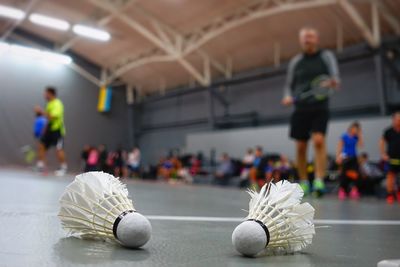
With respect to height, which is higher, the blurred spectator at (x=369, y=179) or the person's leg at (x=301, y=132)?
the person's leg at (x=301, y=132)

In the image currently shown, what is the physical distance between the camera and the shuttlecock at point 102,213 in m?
0.90

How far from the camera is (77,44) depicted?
18.0 m

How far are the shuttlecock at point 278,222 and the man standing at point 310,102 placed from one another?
120 inches

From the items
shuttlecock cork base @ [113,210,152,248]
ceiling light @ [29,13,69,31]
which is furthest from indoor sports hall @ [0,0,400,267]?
ceiling light @ [29,13,69,31]

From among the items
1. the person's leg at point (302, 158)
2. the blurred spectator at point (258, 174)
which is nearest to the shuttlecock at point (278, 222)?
the person's leg at point (302, 158)

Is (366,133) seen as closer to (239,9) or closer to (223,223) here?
(239,9)

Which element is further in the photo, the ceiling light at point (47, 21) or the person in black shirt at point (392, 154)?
the ceiling light at point (47, 21)

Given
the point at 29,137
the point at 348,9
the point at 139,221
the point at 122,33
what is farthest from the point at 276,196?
the point at 29,137

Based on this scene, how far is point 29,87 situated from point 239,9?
10.2 metres

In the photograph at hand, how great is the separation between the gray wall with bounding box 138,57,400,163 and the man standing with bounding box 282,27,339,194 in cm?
777

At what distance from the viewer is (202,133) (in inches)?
627

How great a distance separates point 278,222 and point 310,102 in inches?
129

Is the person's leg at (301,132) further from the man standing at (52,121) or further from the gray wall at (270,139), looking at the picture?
the gray wall at (270,139)

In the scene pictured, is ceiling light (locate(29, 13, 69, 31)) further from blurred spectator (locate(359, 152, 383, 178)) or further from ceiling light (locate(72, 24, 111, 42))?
blurred spectator (locate(359, 152, 383, 178))
